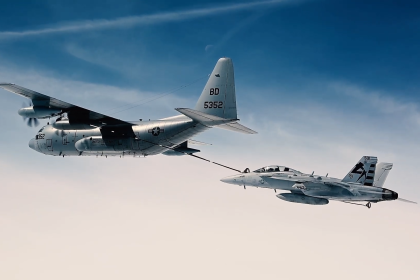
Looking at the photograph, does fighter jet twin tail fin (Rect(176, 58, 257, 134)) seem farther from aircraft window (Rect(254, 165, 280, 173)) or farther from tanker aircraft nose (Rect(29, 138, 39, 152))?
tanker aircraft nose (Rect(29, 138, 39, 152))

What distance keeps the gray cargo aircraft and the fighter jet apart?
27.1 feet

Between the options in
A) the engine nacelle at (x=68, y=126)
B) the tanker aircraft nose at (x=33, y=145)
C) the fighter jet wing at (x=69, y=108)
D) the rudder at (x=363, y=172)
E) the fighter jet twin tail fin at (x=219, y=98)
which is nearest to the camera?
the fighter jet twin tail fin at (x=219, y=98)

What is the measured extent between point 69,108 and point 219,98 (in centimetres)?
1273

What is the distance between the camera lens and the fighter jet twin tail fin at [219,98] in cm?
3066

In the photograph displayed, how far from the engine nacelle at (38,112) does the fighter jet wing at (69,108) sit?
29 centimetres

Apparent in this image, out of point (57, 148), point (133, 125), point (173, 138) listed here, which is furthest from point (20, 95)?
point (173, 138)

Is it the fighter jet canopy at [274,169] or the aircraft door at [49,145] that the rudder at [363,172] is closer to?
the fighter jet canopy at [274,169]

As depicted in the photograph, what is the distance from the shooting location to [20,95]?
31.8 meters

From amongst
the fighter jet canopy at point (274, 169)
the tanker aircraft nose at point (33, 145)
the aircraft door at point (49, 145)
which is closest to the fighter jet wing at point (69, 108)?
the aircraft door at point (49, 145)

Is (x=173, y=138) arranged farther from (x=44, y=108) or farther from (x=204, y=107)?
(x=44, y=108)

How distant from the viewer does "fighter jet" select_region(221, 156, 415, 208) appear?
37.2m

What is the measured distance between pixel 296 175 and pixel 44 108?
78.7 ft

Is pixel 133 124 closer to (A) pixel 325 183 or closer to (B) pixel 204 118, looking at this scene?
(B) pixel 204 118

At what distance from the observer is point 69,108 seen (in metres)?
33.3
